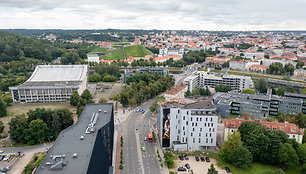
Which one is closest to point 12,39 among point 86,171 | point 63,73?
point 63,73

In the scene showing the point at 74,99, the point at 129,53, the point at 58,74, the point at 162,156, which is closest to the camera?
the point at 162,156

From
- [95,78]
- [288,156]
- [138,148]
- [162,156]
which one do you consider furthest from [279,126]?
[95,78]

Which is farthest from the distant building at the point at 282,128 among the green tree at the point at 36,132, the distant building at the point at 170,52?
the distant building at the point at 170,52

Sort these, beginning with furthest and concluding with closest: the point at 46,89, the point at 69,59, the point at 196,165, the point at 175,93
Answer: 1. the point at 69,59
2. the point at 46,89
3. the point at 175,93
4. the point at 196,165

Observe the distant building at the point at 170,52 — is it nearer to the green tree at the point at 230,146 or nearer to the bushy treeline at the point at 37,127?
the bushy treeline at the point at 37,127

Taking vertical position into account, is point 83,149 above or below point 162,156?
above

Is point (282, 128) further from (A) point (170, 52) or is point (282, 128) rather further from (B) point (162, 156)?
(A) point (170, 52)

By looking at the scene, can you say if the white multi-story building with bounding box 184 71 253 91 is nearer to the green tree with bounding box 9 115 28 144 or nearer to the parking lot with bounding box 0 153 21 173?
the green tree with bounding box 9 115 28 144

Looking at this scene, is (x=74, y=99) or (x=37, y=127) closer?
(x=37, y=127)

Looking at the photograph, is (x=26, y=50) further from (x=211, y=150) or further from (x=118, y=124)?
(x=211, y=150)
